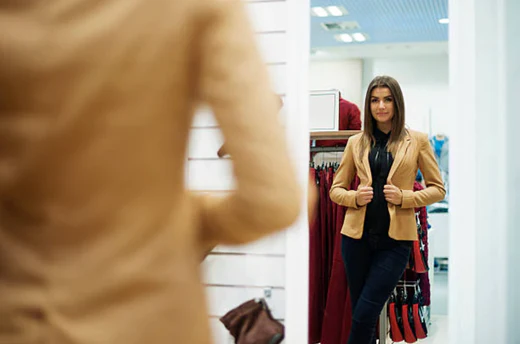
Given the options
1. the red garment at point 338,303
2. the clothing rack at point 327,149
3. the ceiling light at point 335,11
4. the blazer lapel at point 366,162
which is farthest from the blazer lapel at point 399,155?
the ceiling light at point 335,11

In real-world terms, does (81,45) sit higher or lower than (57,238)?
higher

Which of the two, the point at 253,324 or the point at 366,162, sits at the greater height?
the point at 366,162

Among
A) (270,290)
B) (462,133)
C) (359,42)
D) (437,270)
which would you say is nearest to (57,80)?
(270,290)

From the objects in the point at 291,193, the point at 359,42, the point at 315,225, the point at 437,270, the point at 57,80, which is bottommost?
the point at 437,270

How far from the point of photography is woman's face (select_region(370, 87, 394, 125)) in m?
3.16

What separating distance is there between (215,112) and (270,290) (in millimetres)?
2085

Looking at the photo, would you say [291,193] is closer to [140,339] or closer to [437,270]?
[140,339]

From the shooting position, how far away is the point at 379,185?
3.12 m

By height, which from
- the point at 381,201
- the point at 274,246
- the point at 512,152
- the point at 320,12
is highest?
the point at 320,12

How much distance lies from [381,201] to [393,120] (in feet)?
1.34

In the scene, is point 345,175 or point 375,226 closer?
point 375,226

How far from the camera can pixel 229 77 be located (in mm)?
597

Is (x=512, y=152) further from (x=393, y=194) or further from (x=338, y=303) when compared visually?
(x=338, y=303)

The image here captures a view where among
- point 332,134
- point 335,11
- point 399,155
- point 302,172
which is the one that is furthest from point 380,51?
point 302,172
